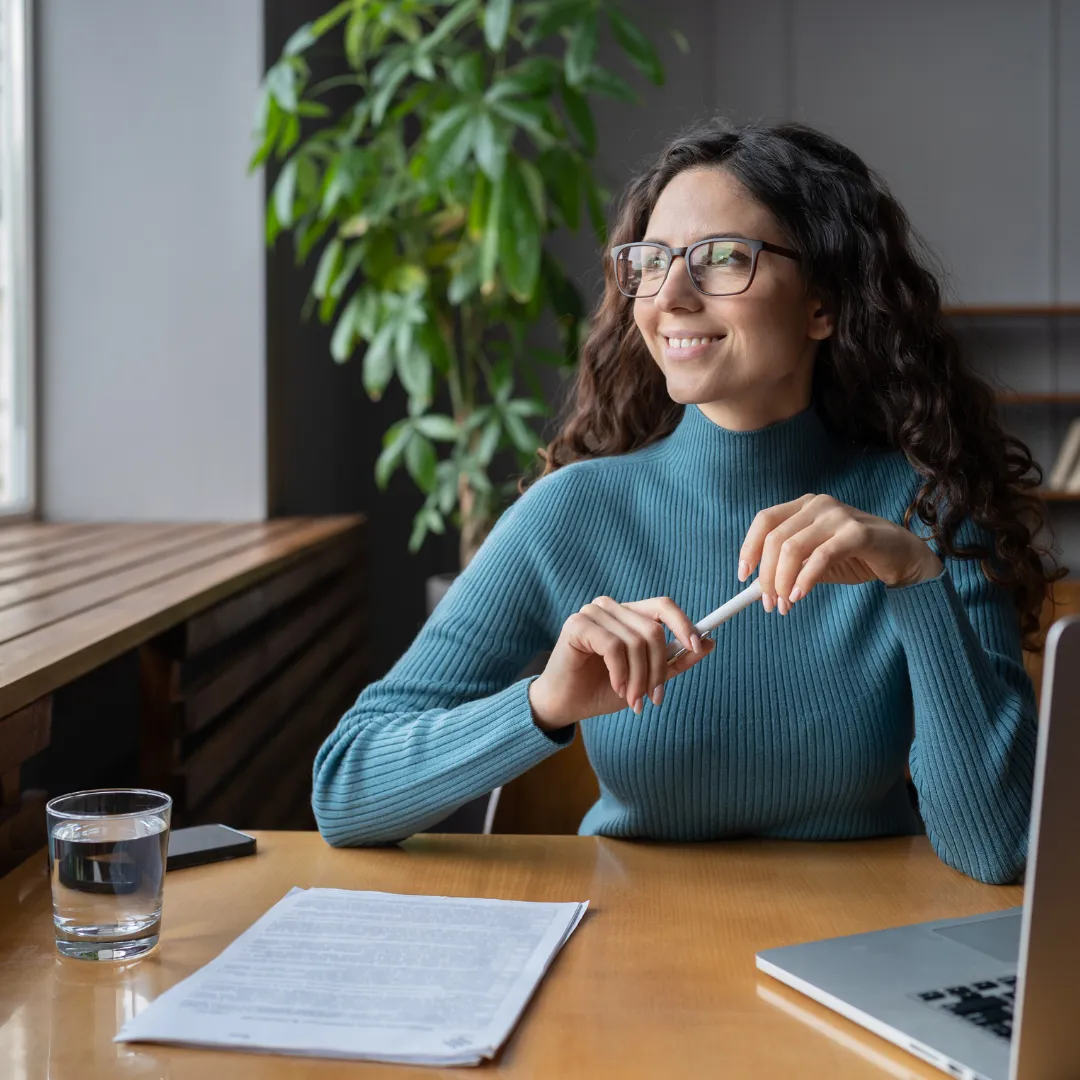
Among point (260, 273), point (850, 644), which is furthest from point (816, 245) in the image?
point (260, 273)

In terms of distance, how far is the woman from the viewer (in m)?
1.18

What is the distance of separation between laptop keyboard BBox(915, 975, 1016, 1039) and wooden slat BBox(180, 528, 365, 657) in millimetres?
1318

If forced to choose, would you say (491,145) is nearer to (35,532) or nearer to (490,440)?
(490,440)

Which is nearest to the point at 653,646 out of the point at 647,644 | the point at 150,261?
the point at 647,644

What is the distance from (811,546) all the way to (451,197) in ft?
6.66

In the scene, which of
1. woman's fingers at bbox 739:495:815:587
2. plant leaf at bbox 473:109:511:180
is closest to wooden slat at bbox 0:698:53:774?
woman's fingers at bbox 739:495:815:587

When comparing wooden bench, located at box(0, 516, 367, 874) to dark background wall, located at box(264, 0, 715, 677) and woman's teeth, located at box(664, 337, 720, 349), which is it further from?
woman's teeth, located at box(664, 337, 720, 349)

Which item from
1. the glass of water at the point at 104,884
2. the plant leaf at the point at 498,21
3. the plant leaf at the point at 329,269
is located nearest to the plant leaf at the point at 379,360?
the plant leaf at the point at 329,269

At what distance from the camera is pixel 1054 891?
626 millimetres

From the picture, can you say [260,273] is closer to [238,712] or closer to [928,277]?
[238,712]

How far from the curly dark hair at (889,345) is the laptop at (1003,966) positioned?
19.3 inches

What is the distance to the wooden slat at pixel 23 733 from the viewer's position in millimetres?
1221

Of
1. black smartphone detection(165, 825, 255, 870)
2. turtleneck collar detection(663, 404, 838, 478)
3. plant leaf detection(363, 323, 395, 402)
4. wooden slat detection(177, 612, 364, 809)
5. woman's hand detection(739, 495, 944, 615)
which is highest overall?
plant leaf detection(363, 323, 395, 402)

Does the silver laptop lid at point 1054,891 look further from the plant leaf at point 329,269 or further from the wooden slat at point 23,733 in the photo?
the plant leaf at point 329,269
